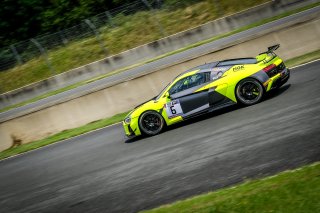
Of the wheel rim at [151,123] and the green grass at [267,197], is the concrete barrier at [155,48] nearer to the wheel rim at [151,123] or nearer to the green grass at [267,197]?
the wheel rim at [151,123]

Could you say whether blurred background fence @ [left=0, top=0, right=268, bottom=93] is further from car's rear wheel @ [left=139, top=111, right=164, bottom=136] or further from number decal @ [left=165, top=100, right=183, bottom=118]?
number decal @ [left=165, top=100, right=183, bottom=118]

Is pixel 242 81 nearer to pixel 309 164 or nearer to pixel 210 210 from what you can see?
pixel 309 164

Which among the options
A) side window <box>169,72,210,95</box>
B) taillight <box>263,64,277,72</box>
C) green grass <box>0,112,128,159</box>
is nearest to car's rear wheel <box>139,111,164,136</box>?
side window <box>169,72,210,95</box>

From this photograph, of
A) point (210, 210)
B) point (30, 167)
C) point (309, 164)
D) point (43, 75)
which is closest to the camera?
point (210, 210)

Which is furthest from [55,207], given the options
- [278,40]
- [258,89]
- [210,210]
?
[278,40]

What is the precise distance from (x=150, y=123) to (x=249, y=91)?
290cm

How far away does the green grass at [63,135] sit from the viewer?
1623 cm

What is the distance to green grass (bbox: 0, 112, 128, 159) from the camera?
16234mm

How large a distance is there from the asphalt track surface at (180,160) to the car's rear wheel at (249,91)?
0.20 m

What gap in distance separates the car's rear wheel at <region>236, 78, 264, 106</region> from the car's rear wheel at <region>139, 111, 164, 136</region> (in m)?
2.33

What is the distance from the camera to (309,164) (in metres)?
6.36

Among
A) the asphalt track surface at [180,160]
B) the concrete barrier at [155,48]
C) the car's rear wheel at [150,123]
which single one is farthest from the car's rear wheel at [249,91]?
the concrete barrier at [155,48]

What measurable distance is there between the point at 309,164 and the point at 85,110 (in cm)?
1169

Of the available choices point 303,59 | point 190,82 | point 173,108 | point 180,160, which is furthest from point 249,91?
point 303,59
